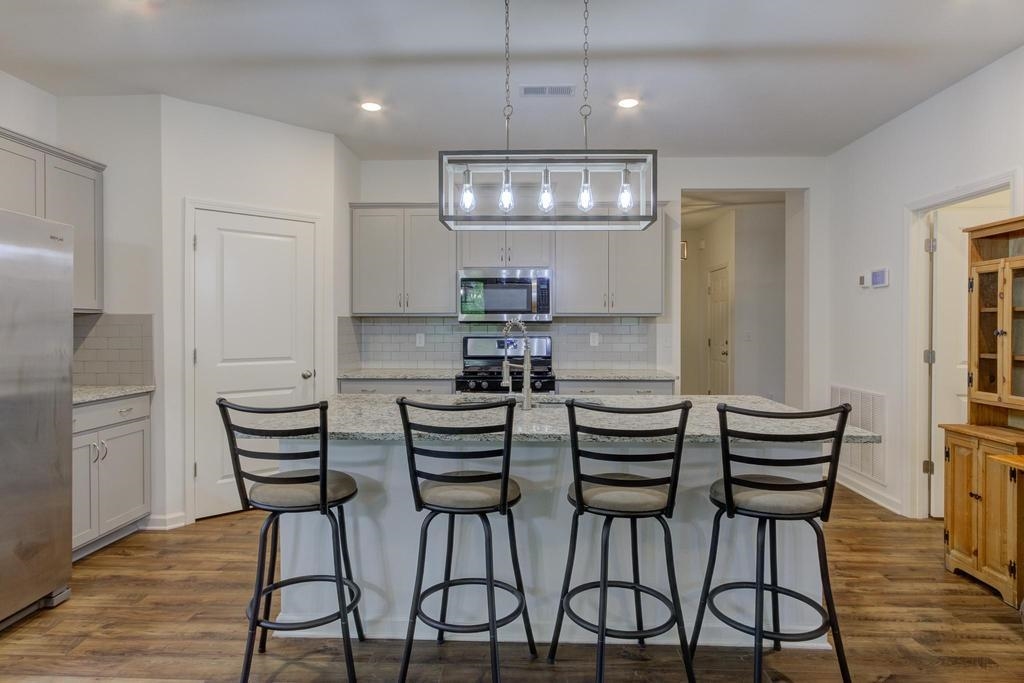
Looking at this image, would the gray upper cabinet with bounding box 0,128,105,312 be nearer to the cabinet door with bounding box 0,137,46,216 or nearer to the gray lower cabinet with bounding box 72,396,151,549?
the cabinet door with bounding box 0,137,46,216

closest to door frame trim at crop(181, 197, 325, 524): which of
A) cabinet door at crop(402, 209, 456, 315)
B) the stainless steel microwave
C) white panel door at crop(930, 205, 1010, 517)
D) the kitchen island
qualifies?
cabinet door at crop(402, 209, 456, 315)

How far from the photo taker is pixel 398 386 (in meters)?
4.16

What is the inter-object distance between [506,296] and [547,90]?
5.35 feet

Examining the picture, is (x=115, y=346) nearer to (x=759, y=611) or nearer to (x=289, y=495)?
(x=289, y=495)

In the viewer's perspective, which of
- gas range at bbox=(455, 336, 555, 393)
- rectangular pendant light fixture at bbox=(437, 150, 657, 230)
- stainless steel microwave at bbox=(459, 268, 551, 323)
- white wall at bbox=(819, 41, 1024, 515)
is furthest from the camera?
gas range at bbox=(455, 336, 555, 393)

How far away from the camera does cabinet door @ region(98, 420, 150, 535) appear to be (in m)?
3.02

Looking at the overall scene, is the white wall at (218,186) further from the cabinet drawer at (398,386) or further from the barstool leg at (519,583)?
the barstool leg at (519,583)

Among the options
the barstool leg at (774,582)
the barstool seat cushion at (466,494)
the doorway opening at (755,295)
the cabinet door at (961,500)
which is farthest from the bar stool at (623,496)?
the doorway opening at (755,295)

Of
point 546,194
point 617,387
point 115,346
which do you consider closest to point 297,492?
point 546,194

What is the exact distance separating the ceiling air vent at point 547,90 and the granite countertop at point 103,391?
301 centimetres

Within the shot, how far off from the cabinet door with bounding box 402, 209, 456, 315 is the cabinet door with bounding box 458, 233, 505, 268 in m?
0.13

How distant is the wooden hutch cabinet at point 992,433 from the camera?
8.11 feet

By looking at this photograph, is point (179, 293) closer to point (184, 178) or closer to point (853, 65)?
point (184, 178)

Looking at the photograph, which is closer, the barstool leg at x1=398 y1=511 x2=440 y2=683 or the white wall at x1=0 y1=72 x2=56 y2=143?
the barstool leg at x1=398 y1=511 x2=440 y2=683
